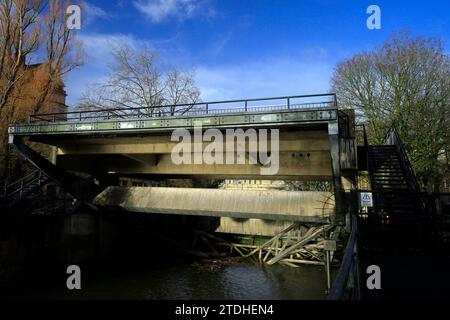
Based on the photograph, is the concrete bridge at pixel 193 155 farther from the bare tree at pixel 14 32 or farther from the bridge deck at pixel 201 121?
the bare tree at pixel 14 32

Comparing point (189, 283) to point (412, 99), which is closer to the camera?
point (189, 283)

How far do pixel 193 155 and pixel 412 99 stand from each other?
19.0 meters

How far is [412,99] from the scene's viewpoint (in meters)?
25.4

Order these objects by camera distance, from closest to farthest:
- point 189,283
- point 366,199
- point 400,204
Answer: point 366,199
point 400,204
point 189,283

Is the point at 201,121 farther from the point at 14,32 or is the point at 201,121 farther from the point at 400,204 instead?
the point at 14,32

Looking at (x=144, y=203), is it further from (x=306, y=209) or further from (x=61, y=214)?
(x=306, y=209)

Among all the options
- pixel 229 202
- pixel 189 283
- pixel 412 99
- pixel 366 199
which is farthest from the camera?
pixel 412 99

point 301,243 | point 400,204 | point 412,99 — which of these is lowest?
point 301,243

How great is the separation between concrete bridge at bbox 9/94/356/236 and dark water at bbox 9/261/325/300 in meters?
3.30

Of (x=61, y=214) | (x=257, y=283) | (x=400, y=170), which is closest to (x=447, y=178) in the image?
(x=400, y=170)

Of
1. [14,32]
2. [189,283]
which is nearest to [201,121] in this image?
[189,283]

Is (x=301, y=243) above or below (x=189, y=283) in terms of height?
above

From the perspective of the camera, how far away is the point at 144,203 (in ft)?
58.9
